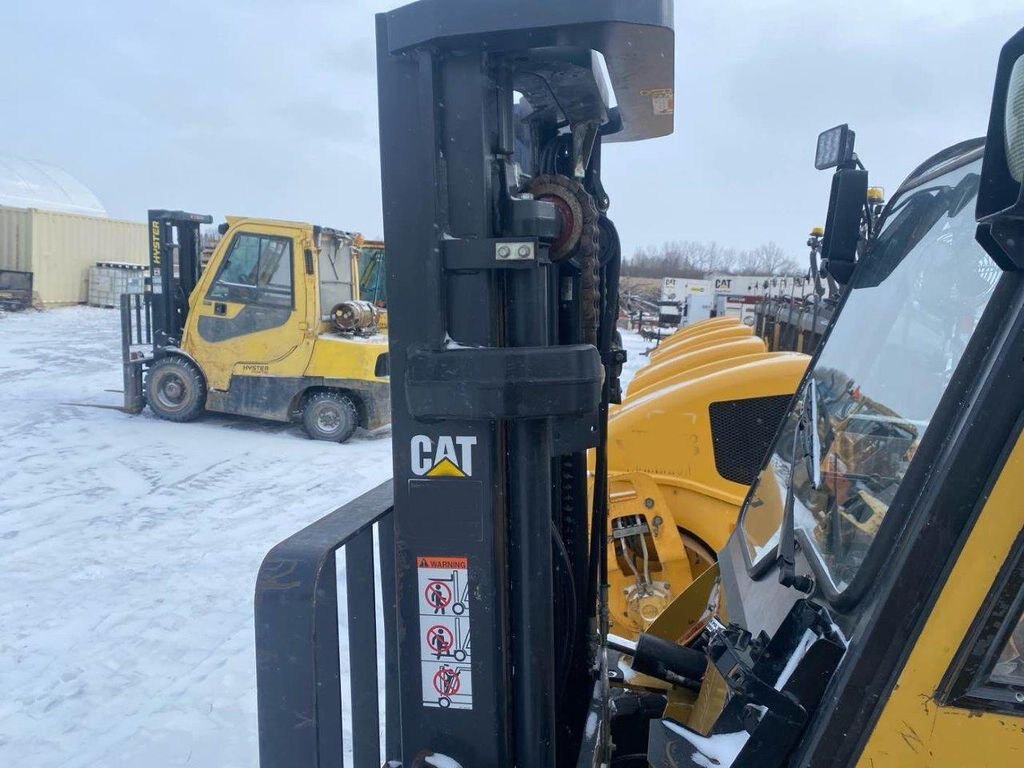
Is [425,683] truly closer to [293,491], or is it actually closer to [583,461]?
[583,461]

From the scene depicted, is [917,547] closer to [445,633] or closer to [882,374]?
[882,374]

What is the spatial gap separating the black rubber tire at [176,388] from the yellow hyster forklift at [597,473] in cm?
930

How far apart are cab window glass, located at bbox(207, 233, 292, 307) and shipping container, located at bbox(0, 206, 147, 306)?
63.3 feet

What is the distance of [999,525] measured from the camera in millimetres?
1126

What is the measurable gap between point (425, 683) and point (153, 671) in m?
3.23

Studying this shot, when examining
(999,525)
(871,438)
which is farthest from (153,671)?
(999,525)

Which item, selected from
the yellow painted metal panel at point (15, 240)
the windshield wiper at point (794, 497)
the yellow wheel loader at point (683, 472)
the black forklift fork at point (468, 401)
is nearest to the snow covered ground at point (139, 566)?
the yellow wheel loader at point (683, 472)

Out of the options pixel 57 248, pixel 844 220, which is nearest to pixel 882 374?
pixel 844 220

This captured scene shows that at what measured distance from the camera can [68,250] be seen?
89.1ft

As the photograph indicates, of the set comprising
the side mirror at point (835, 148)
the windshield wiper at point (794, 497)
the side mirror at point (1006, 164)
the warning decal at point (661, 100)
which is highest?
the warning decal at point (661, 100)

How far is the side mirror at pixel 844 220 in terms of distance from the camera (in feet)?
6.22

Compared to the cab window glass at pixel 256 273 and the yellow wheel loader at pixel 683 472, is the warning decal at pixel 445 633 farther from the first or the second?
the cab window glass at pixel 256 273

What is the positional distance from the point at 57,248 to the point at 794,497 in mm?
29949

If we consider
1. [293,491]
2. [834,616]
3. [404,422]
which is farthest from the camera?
[293,491]
